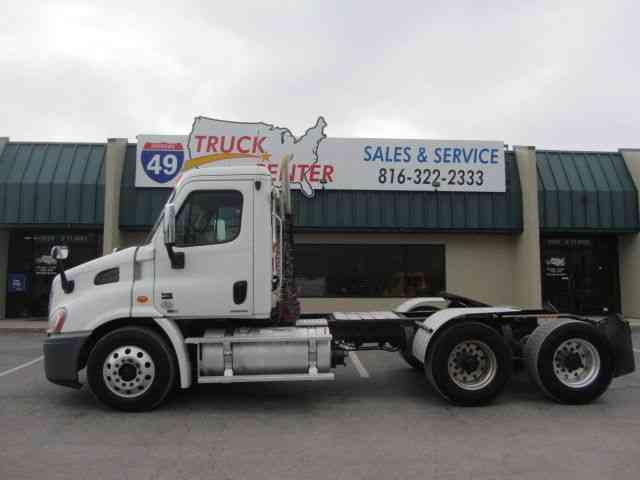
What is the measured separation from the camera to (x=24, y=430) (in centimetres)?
587

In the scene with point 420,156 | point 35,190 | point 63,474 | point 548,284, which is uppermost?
point 420,156

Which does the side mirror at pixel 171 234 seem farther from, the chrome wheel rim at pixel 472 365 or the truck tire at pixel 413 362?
the truck tire at pixel 413 362

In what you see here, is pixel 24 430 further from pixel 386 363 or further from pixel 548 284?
pixel 548 284

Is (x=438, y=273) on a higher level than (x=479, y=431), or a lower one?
higher

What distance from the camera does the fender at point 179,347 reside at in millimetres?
6578

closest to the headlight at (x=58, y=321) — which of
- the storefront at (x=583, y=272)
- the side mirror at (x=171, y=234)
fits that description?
the side mirror at (x=171, y=234)

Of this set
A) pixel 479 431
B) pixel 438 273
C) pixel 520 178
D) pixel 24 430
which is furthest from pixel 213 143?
pixel 479 431

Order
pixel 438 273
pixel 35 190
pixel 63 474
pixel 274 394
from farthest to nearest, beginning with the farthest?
pixel 438 273, pixel 35 190, pixel 274 394, pixel 63 474

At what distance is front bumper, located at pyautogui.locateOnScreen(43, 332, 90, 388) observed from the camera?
6.61m

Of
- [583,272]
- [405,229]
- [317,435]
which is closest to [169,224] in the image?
[317,435]

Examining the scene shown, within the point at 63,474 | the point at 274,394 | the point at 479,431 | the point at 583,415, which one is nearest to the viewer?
the point at 63,474

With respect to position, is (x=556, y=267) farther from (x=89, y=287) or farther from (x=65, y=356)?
(x=65, y=356)

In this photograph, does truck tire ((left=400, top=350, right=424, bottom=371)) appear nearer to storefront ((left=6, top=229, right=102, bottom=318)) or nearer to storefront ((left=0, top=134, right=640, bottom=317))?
storefront ((left=0, top=134, right=640, bottom=317))

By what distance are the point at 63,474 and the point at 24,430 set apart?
5.30 ft
